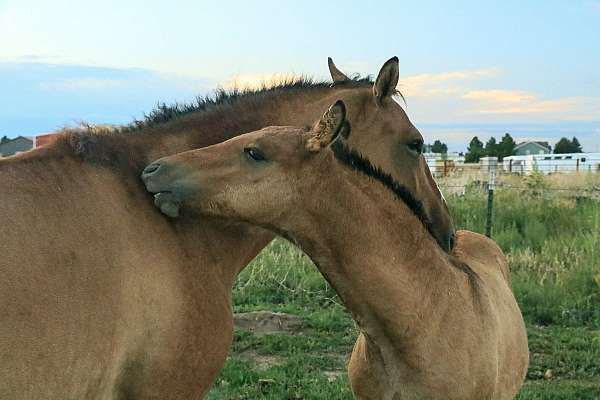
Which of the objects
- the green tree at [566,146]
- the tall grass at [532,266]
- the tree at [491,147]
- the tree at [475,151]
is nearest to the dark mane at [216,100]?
Result: the tall grass at [532,266]

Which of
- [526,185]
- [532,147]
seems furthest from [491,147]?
[526,185]

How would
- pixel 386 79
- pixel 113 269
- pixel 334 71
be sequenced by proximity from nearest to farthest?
pixel 113 269 → pixel 386 79 → pixel 334 71

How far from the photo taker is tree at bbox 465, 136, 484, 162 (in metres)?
34.3

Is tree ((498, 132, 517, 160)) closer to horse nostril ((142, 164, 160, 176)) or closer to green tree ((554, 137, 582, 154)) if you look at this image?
green tree ((554, 137, 582, 154))

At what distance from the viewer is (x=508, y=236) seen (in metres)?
9.32

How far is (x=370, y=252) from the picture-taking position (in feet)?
10.7

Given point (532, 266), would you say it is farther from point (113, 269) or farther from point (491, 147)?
point (491, 147)

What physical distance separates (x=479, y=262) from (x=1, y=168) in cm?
312

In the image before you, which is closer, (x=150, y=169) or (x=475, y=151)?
(x=150, y=169)

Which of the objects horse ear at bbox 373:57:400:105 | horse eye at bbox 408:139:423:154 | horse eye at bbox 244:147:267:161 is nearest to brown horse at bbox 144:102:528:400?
horse eye at bbox 244:147:267:161

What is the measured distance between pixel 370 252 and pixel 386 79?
44.3 inches

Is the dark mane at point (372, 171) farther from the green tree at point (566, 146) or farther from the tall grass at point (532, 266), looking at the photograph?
the green tree at point (566, 146)

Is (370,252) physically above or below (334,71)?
below

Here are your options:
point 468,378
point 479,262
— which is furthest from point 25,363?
point 479,262
